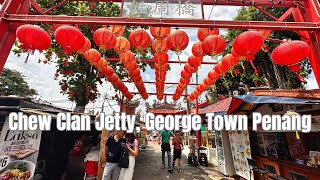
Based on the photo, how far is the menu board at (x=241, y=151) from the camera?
25.2 feet

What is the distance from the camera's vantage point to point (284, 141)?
7699mm

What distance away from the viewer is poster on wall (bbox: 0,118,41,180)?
4.39 m

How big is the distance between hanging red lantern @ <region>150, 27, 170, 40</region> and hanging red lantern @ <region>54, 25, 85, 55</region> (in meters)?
1.85

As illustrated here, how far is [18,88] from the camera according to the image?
97.8 ft

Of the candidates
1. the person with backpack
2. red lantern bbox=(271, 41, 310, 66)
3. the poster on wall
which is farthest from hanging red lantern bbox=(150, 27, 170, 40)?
the poster on wall

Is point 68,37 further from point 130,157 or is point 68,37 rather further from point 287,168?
point 287,168

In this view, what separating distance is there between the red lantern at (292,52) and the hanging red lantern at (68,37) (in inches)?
200

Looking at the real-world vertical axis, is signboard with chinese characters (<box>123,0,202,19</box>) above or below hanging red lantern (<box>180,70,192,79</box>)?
above

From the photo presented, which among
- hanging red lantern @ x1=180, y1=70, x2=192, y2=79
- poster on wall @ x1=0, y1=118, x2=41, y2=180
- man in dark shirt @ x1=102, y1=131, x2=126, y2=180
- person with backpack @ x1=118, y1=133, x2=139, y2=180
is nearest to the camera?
poster on wall @ x1=0, y1=118, x2=41, y2=180

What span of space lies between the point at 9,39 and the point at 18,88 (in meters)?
30.8

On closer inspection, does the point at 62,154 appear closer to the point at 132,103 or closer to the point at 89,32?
the point at 89,32

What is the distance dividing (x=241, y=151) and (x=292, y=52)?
5.21 meters

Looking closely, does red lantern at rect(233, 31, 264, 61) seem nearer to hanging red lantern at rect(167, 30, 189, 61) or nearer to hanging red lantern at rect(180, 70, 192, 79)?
hanging red lantern at rect(167, 30, 189, 61)

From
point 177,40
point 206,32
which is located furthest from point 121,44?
point 206,32
